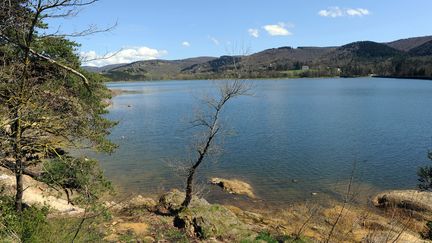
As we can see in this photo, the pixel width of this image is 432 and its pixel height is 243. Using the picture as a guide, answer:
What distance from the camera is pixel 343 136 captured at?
148 feet

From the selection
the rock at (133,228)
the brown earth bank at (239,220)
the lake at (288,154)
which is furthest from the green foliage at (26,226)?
the lake at (288,154)

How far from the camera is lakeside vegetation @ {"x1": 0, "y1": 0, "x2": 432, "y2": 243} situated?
28.3ft

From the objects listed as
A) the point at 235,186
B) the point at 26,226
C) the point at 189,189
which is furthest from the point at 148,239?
the point at 235,186

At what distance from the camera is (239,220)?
1730 centimetres

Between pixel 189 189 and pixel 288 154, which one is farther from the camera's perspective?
pixel 288 154

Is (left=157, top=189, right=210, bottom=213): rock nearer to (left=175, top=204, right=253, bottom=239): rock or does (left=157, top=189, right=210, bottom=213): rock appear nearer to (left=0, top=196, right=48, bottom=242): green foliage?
(left=175, top=204, right=253, bottom=239): rock

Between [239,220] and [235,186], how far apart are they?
10.5 m

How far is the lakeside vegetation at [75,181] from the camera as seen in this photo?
862 cm

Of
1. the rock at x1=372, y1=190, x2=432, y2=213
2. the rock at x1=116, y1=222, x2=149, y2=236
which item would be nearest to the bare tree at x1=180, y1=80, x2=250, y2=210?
the rock at x1=116, y1=222, x2=149, y2=236

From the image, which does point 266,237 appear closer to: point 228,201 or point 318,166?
point 228,201

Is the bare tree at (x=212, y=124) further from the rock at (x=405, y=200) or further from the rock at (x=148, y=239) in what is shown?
the rock at (x=405, y=200)

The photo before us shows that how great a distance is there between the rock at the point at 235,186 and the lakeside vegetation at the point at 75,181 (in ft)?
10.9

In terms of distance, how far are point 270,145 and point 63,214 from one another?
27.6 m

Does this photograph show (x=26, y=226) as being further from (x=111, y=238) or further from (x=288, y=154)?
(x=288, y=154)
